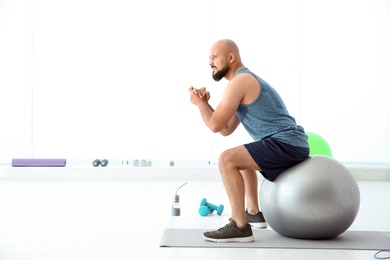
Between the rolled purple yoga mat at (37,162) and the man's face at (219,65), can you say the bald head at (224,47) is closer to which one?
the man's face at (219,65)

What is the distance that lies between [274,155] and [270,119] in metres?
0.21

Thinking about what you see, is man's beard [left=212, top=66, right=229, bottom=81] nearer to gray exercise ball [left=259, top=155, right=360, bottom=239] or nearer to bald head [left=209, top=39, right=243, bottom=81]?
bald head [left=209, top=39, right=243, bottom=81]

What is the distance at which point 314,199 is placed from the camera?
3.57 metres

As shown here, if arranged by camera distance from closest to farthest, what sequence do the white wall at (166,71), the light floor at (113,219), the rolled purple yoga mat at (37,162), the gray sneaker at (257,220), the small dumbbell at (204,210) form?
the light floor at (113,219) → the gray sneaker at (257,220) → the small dumbbell at (204,210) → the rolled purple yoga mat at (37,162) → the white wall at (166,71)

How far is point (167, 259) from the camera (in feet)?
10.6

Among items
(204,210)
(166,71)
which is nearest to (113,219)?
(204,210)

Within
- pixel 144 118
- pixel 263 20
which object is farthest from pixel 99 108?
pixel 263 20

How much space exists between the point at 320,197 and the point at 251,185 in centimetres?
72

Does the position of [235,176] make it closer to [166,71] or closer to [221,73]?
[221,73]

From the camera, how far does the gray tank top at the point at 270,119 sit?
376cm

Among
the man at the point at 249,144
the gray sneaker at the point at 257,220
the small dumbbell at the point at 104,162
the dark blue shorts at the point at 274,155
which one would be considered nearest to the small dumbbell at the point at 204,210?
the gray sneaker at the point at 257,220

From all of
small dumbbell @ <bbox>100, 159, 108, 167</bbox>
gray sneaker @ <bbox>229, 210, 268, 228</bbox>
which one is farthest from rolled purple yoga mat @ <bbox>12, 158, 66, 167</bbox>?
gray sneaker @ <bbox>229, 210, 268, 228</bbox>

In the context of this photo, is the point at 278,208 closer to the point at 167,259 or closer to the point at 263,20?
the point at 167,259

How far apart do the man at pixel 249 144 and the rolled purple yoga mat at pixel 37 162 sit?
392 centimetres
